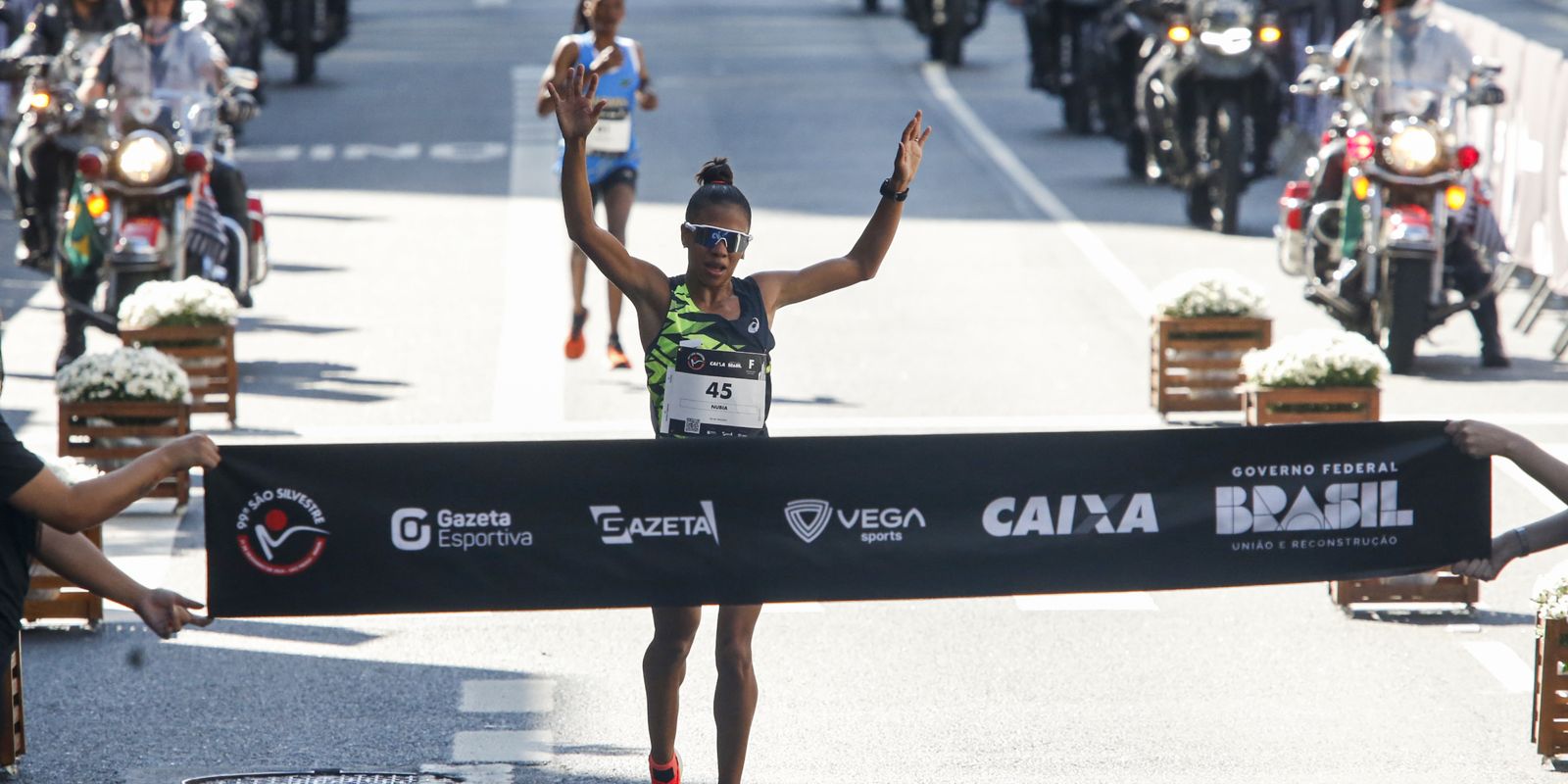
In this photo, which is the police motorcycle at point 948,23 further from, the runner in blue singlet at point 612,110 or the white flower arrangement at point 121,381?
the white flower arrangement at point 121,381

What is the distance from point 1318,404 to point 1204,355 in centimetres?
251

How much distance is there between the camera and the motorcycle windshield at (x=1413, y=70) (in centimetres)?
1445

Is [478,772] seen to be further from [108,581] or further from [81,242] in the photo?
[81,242]

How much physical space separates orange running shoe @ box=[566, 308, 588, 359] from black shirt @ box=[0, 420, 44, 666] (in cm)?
838

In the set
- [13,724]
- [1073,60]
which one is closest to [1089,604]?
[13,724]

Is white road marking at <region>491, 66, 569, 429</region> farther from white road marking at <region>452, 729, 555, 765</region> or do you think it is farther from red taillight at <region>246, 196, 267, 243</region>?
white road marking at <region>452, 729, 555, 765</region>

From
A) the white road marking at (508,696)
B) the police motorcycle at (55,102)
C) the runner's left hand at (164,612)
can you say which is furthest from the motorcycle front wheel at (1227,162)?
the runner's left hand at (164,612)

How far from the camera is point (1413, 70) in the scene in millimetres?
14461

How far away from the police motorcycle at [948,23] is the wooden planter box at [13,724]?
91.2 feet

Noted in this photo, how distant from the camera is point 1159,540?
7047mm

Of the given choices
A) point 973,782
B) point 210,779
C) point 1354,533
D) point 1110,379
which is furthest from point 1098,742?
point 1110,379

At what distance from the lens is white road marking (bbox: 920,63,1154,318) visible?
703 inches

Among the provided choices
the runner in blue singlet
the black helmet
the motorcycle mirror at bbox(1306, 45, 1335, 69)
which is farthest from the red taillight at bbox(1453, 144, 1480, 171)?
the black helmet

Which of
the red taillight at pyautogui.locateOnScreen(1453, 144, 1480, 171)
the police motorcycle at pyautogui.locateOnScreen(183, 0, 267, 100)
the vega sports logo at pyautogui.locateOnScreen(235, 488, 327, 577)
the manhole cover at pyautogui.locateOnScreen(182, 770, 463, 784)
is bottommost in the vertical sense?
the police motorcycle at pyautogui.locateOnScreen(183, 0, 267, 100)
